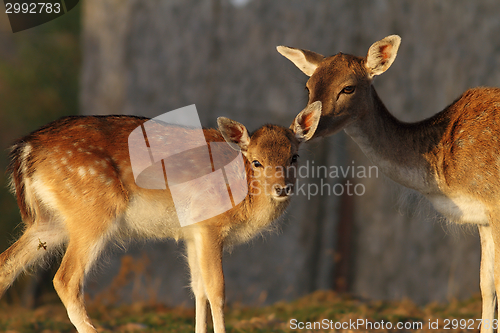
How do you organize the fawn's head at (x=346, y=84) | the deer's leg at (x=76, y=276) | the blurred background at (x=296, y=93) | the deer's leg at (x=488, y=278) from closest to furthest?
the deer's leg at (x=76, y=276) → the fawn's head at (x=346, y=84) → the deer's leg at (x=488, y=278) → the blurred background at (x=296, y=93)

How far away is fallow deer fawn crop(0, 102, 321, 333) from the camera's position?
4.42 meters

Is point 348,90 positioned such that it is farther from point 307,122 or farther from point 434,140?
point 434,140

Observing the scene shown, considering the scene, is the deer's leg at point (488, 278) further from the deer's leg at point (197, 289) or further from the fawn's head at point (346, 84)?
the deer's leg at point (197, 289)

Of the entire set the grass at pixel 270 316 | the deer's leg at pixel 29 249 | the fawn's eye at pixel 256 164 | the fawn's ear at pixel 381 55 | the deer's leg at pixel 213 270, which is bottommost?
the grass at pixel 270 316

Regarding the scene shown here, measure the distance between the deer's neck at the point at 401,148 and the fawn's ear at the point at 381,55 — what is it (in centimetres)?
40

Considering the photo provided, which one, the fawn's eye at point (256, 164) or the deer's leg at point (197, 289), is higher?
the fawn's eye at point (256, 164)

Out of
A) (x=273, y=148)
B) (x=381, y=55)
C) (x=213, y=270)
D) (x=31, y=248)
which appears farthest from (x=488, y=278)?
(x=31, y=248)

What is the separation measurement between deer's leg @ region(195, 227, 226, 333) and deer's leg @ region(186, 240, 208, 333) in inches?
15.7

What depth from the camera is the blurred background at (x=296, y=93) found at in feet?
29.1

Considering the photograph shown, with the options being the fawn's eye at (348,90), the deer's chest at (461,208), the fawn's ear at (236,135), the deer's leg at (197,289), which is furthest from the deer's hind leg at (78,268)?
the deer's chest at (461,208)

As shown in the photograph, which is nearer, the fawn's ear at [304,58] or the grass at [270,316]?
the fawn's ear at [304,58]

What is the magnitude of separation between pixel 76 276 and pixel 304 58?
3.25m

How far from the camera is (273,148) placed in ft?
15.1

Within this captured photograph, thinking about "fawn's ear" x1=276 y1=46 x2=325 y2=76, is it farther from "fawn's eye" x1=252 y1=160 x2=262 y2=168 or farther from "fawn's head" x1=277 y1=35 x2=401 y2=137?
"fawn's eye" x1=252 y1=160 x2=262 y2=168
